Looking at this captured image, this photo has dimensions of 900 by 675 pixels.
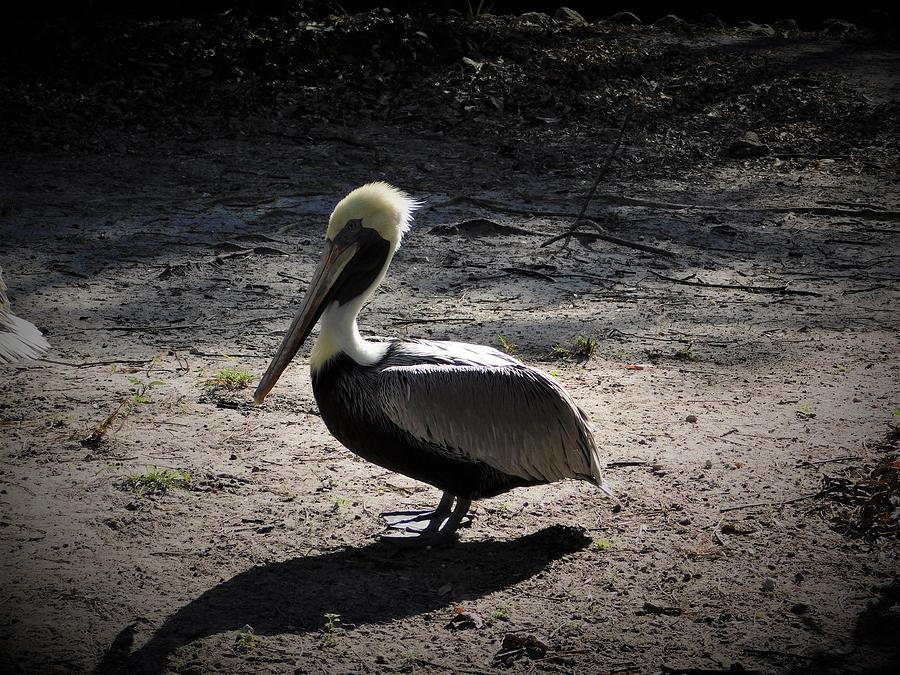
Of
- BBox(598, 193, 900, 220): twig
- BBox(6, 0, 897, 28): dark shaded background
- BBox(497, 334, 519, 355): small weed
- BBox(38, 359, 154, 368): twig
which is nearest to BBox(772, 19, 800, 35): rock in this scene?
BBox(6, 0, 897, 28): dark shaded background

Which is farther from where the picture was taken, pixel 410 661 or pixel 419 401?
pixel 419 401

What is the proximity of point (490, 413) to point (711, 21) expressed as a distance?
33.9ft

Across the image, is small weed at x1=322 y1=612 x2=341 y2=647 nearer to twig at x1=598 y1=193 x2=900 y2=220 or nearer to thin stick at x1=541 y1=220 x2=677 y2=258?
thin stick at x1=541 y1=220 x2=677 y2=258

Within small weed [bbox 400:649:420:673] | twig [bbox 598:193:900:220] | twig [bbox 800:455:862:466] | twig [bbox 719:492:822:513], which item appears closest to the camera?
small weed [bbox 400:649:420:673]

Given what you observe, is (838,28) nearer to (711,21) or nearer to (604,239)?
(711,21)

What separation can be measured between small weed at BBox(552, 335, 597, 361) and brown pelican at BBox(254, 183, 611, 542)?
1419mm

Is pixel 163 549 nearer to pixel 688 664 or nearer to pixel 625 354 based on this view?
pixel 688 664

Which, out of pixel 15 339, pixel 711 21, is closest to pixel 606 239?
pixel 15 339

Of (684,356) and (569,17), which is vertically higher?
(569,17)

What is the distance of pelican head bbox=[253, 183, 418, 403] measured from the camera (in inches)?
135

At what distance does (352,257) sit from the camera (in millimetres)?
3436

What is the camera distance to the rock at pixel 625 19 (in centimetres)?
1173

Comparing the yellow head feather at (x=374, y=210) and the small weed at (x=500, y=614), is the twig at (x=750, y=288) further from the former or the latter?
the small weed at (x=500, y=614)

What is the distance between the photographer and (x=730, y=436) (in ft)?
13.4
